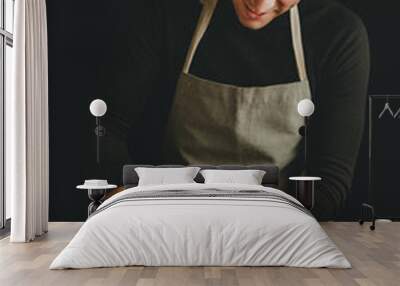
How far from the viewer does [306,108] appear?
764cm

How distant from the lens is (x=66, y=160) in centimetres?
809

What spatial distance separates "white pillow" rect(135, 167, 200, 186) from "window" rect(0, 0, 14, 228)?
1.65m

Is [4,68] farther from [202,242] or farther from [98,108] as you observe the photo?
[202,242]

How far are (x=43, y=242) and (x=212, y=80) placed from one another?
3.11 meters

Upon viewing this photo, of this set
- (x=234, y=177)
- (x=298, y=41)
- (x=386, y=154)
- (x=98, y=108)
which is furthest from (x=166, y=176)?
(x=386, y=154)

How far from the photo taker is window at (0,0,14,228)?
283 inches

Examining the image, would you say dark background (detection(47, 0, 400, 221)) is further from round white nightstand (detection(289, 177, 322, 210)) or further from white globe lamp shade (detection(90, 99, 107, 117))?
round white nightstand (detection(289, 177, 322, 210))

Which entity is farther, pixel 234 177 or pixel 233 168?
pixel 233 168

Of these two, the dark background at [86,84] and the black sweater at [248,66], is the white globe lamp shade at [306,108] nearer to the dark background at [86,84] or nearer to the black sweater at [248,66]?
the black sweater at [248,66]

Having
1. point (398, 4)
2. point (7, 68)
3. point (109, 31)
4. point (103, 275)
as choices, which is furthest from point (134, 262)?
point (398, 4)

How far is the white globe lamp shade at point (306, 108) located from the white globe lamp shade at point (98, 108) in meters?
2.49

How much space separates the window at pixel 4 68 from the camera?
7195 mm

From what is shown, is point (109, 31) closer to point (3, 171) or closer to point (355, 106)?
point (3, 171)

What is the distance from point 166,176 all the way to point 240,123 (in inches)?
53.2
